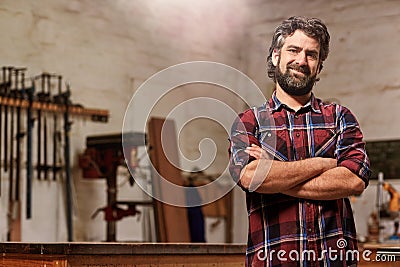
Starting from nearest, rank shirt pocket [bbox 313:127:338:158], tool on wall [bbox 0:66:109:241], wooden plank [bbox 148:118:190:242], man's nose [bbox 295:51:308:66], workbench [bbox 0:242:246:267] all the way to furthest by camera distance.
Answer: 1. man's nose [bbox 295:51:308:66]
2. shirt pocket [bbox 313:127:338:158]
3. workbench [bbox 0:242:246:267]
4. tool on wall [bbox 0:66:109:241]
5. wooden plank [bbox 148:118:190:242]

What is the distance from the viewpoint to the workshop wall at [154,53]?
21.6ft

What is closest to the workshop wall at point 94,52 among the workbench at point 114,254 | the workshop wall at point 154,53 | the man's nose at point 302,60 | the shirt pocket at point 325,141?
the workshop wall at point 154,53

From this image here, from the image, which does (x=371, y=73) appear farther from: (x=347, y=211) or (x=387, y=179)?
(x=347, y=211)

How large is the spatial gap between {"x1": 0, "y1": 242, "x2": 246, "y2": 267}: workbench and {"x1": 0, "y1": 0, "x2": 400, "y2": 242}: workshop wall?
315cm

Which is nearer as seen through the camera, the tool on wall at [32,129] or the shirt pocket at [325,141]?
the shirt pocket at [325,141]

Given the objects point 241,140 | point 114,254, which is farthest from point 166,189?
point 241,140

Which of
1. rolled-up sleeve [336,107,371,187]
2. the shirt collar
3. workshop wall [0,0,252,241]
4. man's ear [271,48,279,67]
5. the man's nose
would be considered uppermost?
workshop wall [0,0,252,241]

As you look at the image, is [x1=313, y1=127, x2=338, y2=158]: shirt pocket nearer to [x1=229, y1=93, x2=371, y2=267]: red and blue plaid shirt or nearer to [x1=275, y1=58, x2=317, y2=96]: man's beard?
[x1=229, y1=93, x2=371, y2=267]: red and blue plaid shirt

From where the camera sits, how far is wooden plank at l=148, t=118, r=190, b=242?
666 cm

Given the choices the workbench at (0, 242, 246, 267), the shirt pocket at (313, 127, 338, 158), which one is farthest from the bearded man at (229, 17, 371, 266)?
the workbench at (0, 242, 246, 267)

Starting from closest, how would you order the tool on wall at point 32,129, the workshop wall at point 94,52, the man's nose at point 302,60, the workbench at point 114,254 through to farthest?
1. the man's nose at point 302,60
2. the workbench at point 114,254
3. the tool on wall at point 32,129
4. the workshop wall at point 94,52

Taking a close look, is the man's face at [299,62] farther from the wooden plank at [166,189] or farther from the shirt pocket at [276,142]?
the wooden plank at [166,189]

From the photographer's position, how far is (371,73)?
24.7ft

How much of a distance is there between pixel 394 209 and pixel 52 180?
113 inches
